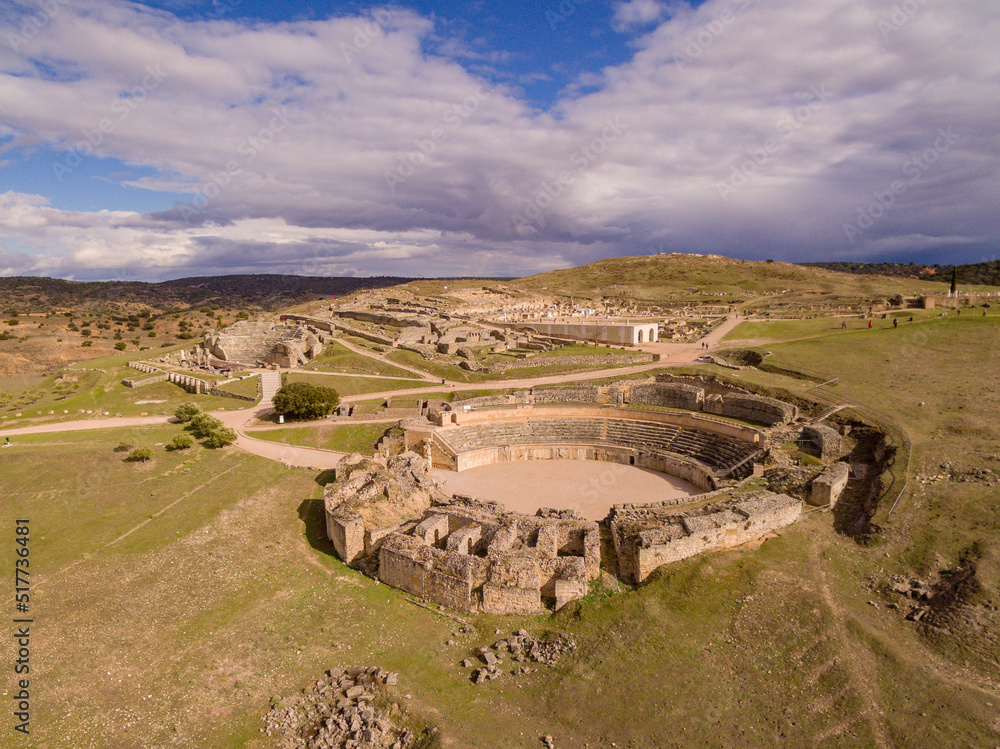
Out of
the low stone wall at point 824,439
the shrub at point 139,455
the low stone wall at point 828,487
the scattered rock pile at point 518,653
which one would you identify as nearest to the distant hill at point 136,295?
the shrub at point 139,455

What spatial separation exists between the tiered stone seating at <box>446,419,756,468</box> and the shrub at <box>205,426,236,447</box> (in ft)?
46.6

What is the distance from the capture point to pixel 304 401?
3797 centimetres

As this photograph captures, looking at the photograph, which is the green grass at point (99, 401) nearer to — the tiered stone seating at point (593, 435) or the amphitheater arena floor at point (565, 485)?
the tiered stone seating at point (593, 435)

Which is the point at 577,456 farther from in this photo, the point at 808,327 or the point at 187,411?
the point at 808,327

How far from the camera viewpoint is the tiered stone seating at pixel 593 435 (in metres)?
34.1

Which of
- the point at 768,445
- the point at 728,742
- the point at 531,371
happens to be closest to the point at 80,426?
the point at 531,371

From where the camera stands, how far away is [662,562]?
19094 millimetres

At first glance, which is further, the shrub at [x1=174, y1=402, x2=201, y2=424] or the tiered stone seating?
the shrub at [x1=174, y1=402, x2=201, y2=424]

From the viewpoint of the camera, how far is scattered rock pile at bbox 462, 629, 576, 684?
15.1m

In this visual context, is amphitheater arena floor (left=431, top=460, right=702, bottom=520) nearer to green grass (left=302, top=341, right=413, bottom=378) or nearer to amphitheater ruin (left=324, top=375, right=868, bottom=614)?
amphitheater ruin (left=324, top=375, right=868, bottom=614)

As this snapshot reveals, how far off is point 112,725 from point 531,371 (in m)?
40.8

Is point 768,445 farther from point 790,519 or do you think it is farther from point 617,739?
point 617,739

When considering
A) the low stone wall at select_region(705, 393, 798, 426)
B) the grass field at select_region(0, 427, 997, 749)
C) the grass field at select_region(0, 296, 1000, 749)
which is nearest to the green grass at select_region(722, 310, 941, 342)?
the low stone wall at select_region(705, 393, 798, 426)

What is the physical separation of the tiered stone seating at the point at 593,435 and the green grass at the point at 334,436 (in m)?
5.64
